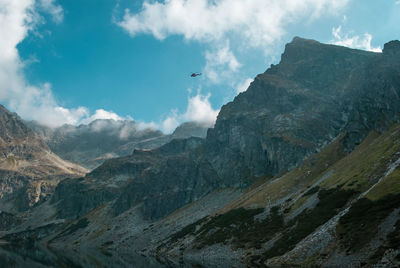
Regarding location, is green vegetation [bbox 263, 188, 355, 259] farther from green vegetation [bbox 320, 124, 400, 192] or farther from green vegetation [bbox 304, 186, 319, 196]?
green vegetation [bbox 304, 186, 319, 196]

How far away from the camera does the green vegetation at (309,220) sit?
7988 centimetres

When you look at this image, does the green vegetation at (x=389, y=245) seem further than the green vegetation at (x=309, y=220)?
No

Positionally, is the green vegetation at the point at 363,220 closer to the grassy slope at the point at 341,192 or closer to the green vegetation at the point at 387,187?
the grassy slope at the point at 341,192

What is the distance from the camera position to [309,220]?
8862cm

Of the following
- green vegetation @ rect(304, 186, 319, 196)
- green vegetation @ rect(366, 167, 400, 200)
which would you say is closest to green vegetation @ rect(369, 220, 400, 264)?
green vegetation @ rect(366, 167, 400, 200)

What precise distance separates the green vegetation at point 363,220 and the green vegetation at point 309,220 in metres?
13.2

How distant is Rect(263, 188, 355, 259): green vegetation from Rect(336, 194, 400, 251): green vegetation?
1315 centimetres

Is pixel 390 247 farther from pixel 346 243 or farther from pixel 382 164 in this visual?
pixel 382 164

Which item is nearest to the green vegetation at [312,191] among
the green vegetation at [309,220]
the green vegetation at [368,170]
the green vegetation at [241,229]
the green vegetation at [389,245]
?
the green vegetation at [368,170]

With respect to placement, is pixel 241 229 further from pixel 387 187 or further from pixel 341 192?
pixel 387 187

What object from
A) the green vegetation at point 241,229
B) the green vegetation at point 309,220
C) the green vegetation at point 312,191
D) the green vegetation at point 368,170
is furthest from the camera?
the green vegetation at point 312,191

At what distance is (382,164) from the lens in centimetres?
9106

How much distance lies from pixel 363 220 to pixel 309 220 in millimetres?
27390

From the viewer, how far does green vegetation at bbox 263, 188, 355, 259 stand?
262 feet
